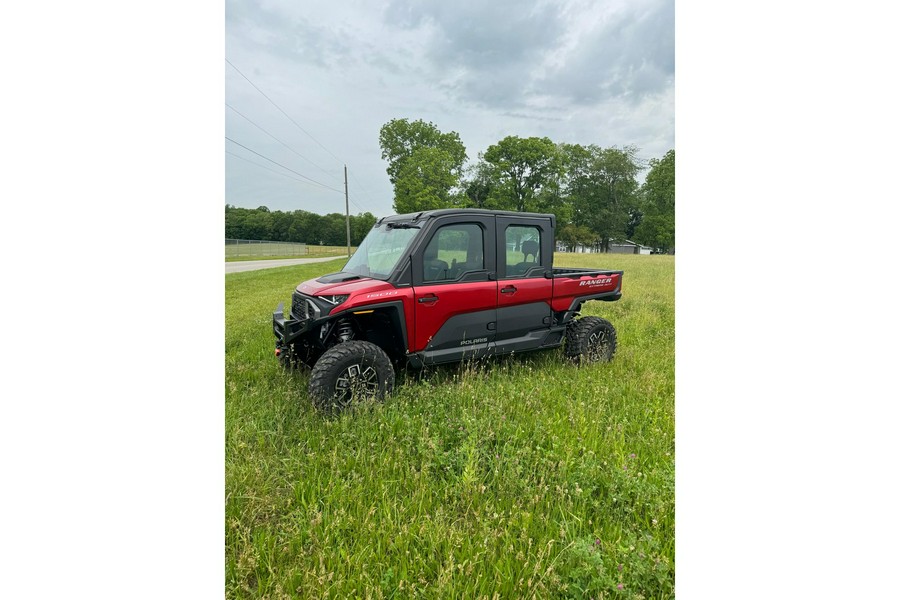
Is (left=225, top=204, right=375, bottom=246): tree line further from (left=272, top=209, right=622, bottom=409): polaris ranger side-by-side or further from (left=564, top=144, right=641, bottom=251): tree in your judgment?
(left=564, top=144, right=641, bottom=251): tree

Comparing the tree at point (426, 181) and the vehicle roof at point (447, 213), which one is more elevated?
the tree at point (426, 181)

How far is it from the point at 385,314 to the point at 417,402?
724 mm

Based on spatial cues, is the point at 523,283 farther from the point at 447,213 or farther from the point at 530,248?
the point at 447,213

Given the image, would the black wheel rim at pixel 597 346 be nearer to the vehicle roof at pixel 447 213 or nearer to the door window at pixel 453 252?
the vehicle roof at pixel 447 213

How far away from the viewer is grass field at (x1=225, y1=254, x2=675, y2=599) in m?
1.56

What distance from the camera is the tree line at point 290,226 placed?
99.5 inches

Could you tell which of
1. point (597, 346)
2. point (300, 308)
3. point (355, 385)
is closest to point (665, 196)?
point (597, 346)

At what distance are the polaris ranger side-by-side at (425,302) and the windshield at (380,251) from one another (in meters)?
0.01

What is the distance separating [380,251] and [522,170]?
4685 mm

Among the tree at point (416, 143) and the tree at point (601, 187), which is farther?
the tree at point (416, 143)

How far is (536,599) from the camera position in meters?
1.48

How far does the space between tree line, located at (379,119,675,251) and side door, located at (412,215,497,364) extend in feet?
4.23

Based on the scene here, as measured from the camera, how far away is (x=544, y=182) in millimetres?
6949

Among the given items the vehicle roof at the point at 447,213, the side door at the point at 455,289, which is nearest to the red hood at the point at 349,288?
the side door at the point at 455,289
